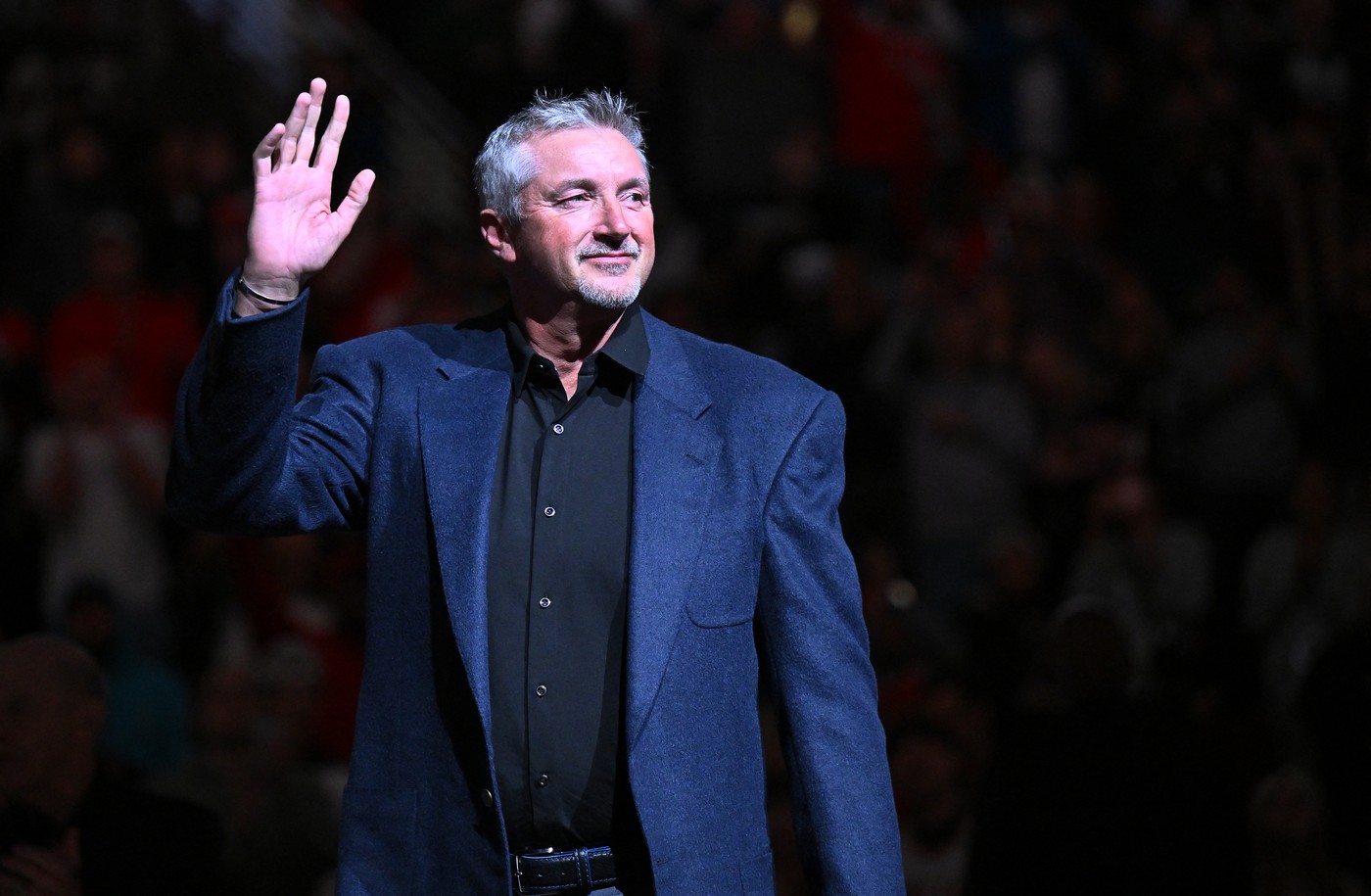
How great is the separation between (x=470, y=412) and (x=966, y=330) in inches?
217

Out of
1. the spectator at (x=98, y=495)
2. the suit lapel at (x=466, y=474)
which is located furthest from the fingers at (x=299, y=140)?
the spectator at (x=98, y=495)

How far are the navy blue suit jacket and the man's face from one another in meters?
0.16

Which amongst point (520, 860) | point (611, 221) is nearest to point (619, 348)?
point (611, 221)

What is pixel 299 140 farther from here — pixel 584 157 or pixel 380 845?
pixel 380 845

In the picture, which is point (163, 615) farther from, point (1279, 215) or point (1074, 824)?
point (1279, 215)

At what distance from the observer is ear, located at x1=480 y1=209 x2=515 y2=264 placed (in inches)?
115

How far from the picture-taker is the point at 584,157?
2836 millimetres

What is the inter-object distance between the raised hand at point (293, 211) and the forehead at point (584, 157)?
27cm

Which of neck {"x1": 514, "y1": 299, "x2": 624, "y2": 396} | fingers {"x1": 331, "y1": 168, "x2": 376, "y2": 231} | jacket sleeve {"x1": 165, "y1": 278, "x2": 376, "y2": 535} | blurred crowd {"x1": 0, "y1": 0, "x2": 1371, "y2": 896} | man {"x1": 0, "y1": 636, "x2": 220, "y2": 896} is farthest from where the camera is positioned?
blurred crowd {"x1": 0, "y1": 0, "x2": 1371, "y2": 896}

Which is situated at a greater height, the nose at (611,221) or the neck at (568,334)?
the nose at (611,221)

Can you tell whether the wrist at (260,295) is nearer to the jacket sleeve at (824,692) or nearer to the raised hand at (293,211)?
the raised hand at (293,211)

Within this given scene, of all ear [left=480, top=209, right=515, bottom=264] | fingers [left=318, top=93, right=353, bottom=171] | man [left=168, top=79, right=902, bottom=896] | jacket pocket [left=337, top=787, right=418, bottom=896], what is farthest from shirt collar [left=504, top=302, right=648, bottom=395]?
jacket pocket [left=337, top=787, right=418, bottom=896]

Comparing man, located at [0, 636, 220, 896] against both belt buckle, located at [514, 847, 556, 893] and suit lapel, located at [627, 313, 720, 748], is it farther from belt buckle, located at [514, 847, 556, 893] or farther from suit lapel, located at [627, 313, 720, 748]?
suit lapel, located at [627, 313, 720, 748]

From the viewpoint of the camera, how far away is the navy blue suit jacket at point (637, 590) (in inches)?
104
